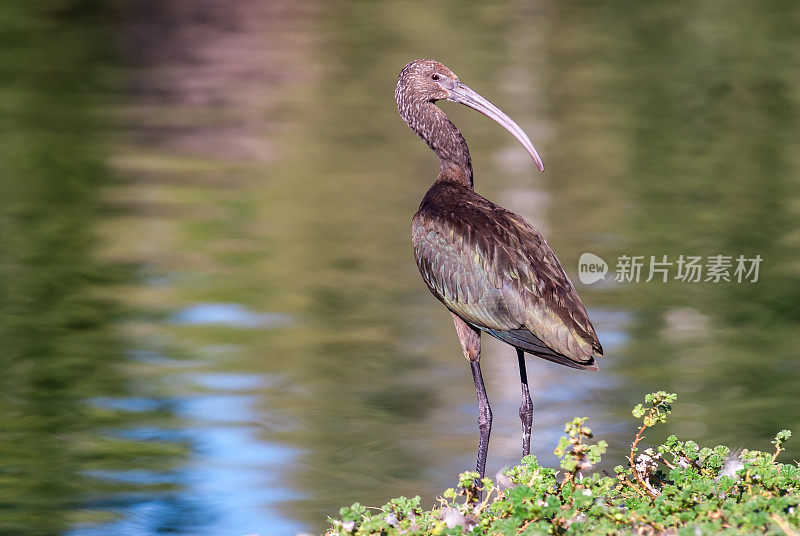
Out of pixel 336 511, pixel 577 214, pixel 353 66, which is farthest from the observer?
pixel 353 66

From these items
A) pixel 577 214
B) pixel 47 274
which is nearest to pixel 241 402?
pixel 47 274

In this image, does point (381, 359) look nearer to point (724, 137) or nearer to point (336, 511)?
point (336, 511)

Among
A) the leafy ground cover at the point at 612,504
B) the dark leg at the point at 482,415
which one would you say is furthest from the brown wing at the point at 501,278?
the leafy ground cover at the point at 612,504

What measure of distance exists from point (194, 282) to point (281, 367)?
9.19ft

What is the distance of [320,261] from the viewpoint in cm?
1444

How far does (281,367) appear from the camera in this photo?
11.2 metres

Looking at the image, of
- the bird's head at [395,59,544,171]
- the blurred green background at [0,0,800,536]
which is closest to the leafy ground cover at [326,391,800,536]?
the bird's head at [395,59,544,171]

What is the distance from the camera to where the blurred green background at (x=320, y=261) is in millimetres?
9484

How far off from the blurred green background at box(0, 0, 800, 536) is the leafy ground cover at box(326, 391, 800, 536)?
2.40 meters

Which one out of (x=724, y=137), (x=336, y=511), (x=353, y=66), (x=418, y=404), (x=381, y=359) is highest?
(x=353, y=66)

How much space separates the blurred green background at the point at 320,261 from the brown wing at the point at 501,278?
2.11m

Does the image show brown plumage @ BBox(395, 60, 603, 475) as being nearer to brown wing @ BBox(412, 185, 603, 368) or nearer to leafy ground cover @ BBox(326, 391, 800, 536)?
brown wing @ BBox(412, 185, 603, 368)

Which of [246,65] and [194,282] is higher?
[246,65]

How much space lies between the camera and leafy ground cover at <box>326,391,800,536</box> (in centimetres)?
577
